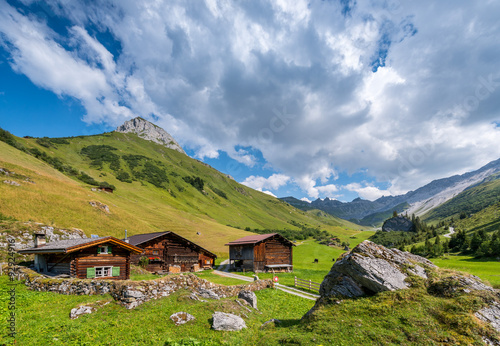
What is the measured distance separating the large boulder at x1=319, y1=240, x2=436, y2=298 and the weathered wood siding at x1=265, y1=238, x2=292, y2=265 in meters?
40.6

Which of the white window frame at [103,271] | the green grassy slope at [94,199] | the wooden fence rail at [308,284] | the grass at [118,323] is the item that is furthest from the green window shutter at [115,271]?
the green grassy slope at [94,199]

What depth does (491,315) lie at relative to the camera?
9.29m

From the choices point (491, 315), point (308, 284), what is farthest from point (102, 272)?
point (491, 315)

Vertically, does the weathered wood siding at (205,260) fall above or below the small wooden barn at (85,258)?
below

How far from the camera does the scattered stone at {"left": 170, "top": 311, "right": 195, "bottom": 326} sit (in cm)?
1357

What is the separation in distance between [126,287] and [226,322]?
7.64 metres

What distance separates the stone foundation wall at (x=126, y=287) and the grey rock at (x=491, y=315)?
16521 millimetres

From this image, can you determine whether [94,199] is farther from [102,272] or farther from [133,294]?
[133,294]

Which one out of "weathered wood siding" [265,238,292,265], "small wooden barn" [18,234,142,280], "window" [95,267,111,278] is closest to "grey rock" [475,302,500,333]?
"small wooden barn" [18,234,142,280]

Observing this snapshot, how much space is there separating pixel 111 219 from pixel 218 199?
13783 cm

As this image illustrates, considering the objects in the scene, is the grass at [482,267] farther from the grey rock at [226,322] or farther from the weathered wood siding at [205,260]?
the weathered wood siding at [205,260]

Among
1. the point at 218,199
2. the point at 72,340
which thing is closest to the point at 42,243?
the point at 72,340

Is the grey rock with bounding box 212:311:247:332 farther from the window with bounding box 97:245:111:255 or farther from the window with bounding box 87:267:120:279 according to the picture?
the window with bounding box 97:245:111:255

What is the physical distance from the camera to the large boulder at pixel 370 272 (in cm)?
1202
